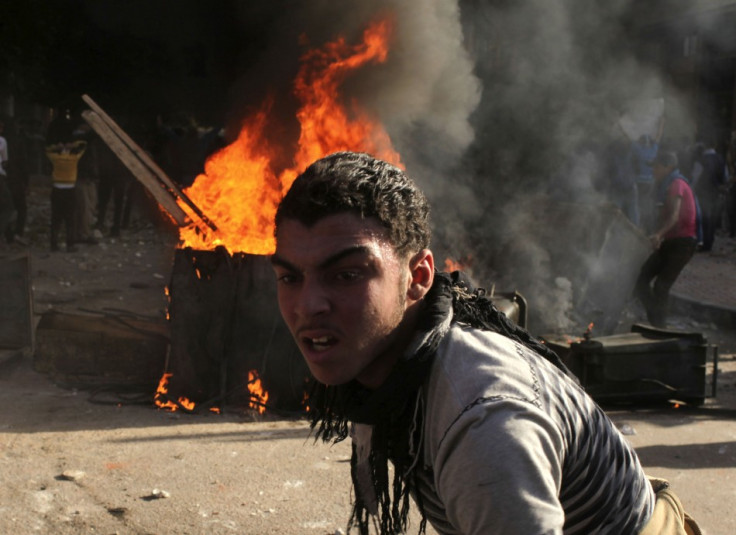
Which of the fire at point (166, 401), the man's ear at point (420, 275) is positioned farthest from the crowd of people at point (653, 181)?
the man's ear at point (420, 275)

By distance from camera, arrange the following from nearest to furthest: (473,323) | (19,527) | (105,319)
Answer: (473,323) → (19,527) → (105,319)

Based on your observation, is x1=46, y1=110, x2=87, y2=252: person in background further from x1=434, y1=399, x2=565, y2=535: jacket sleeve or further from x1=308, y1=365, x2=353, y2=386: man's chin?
x1=434, y1=399, x2=565, y2=535: jacket sleeve

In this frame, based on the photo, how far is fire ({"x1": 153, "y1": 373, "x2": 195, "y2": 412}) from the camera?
6.09 meters

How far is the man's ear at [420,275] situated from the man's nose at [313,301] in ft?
0.64

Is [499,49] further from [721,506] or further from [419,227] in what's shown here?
[419,227]

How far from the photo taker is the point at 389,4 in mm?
A: 10195

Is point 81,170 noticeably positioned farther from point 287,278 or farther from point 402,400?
point 402,400

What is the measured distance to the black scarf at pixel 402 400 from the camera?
161 cm

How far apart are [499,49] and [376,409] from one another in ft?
42.2

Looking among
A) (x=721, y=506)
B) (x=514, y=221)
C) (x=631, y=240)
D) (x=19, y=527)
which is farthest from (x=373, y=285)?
(x=514, y=221)

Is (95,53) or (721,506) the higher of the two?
(95,53)

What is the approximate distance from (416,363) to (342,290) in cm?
20

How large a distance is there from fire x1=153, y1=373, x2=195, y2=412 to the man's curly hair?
4.67 metres

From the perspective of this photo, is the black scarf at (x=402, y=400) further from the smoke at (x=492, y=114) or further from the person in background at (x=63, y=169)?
the person in background at (x=63, y=169)
